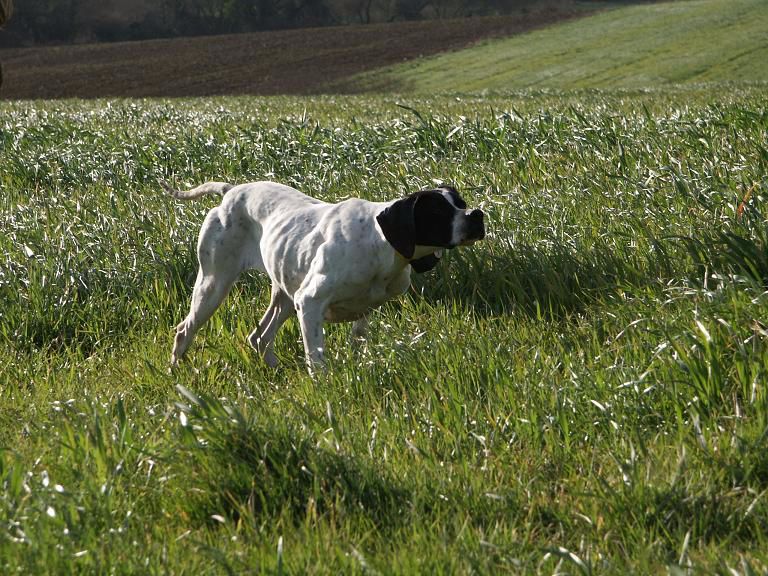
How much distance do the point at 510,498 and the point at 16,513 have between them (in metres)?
1.47

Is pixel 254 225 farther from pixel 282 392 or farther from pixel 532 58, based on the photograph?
pixel 532 58

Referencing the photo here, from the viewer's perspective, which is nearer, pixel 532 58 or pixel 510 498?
pixel 510 498

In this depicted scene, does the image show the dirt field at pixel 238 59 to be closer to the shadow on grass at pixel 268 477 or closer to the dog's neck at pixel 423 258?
the dog's neck at pixel 423 258

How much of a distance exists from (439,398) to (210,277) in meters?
1.83

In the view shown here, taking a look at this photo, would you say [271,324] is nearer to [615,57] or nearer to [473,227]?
[473,227]

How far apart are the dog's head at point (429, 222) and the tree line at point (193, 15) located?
66773mm

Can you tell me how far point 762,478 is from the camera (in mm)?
3166

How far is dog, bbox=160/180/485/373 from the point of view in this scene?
4719mm

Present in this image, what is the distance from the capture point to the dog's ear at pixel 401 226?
4645 millimetres

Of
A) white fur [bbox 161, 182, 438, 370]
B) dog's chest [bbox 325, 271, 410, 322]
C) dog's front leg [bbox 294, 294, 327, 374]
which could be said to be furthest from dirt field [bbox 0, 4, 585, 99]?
dog's front leg [bbox 294, 294, 327, 374]

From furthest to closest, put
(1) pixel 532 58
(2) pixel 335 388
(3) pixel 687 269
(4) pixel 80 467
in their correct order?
1. (1) pixel 532 58
2. (3) pixel 687 269
3. (2) pixel 335 388
4. (4) pixel 80 467

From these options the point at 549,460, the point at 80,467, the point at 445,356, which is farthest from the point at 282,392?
the point at 549,460

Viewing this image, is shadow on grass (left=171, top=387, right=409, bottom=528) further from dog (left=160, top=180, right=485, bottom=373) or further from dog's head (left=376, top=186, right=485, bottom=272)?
dog's head (left=376, top=186, right=485, bottom=272)

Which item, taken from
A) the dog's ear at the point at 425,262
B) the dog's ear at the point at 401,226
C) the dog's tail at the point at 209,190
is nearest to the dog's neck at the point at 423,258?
the dog's ear at the point at 425,262
